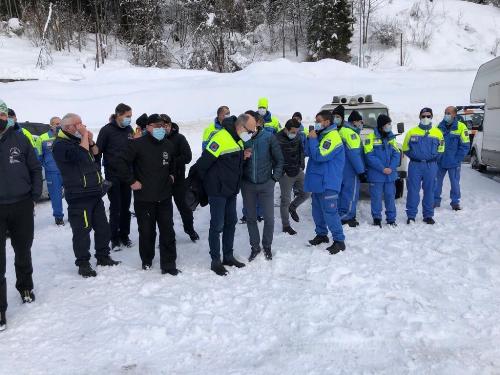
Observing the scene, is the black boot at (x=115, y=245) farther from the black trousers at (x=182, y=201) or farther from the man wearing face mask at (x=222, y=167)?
the man wearing face mask at (x=222, y=167)

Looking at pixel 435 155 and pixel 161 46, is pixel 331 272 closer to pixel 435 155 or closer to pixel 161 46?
pixel 435 155

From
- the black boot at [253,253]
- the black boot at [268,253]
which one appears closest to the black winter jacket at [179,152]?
the black boot at [253,253]

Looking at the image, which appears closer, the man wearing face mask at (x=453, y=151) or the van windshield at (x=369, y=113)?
the man wearing face mask at (x=453, y=151)

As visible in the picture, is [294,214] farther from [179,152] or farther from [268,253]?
[179,152]

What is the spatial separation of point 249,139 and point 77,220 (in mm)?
2344

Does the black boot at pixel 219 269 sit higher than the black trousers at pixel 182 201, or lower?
lower


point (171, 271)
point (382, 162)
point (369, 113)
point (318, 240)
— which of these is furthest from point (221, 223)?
point (369, 113)

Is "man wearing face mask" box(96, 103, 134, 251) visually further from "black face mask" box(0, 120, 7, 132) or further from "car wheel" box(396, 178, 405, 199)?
"car wheel" box(396, 178, 405, 199)

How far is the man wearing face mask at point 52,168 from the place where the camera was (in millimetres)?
8164

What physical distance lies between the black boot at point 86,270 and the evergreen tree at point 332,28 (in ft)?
103

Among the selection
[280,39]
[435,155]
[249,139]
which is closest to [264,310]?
[249,139]

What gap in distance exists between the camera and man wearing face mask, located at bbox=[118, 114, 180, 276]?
5281 millimetres

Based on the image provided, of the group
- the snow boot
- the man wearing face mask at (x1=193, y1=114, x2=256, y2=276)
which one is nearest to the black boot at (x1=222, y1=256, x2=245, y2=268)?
the man wearing face mask at (x1=193, y1=114, x2=256, y2=276)

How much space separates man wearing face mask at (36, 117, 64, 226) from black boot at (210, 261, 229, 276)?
3.96 metres
